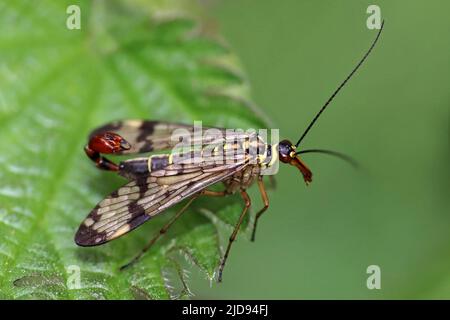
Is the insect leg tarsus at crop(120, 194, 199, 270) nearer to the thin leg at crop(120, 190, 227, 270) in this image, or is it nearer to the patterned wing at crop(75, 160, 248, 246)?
the thin leg at crop(120, 190, 227, 270)

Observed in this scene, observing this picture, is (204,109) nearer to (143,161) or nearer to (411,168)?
(143,161)

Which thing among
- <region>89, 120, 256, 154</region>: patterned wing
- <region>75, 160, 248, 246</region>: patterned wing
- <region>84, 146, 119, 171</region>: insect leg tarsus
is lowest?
<region>75, 160, 248, 246</region>: patterned wing

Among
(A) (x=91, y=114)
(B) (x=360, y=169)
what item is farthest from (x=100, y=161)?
(B) (x=360, y=169)

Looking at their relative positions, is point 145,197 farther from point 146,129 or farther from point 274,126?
point 274,126

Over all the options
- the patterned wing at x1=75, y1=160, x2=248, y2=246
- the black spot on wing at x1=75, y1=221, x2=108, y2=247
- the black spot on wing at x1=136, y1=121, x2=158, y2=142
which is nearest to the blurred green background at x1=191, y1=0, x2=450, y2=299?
the black spot on wing at x1=136, y1=121, x2=158, y2=142

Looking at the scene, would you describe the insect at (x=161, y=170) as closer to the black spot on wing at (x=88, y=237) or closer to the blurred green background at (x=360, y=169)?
the black spot on wing at (x=88, y=237)
